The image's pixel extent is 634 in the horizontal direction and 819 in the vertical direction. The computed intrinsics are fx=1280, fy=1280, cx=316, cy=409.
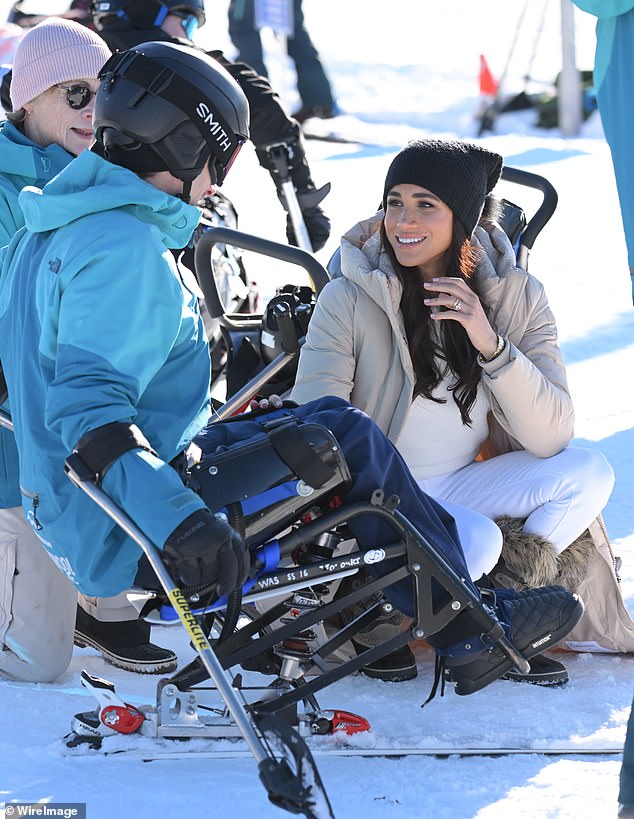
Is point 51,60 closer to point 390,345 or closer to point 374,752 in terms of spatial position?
point 390,345

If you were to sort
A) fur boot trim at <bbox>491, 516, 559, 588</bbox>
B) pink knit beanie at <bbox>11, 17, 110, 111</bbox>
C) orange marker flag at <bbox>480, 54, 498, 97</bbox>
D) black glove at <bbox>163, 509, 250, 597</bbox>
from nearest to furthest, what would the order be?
black glove at <bbox>163, 509, 250, 597</bbox> < fur boot trim at <bbox>491, 516, 559, 588</bbox> < pink knit beanie at <bbox>11, 17, 110, 111</bbox> < orange marker flag at <bbox>480, 54, 498, 97</bbox>

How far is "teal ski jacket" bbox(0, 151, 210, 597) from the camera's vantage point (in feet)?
7.53

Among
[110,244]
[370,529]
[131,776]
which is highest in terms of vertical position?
[110,244]

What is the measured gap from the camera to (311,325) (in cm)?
349

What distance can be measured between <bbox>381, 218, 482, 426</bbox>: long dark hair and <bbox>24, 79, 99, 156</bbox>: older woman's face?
3.30 feet

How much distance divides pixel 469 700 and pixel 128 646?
0.90m

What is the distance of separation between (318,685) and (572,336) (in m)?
4.20

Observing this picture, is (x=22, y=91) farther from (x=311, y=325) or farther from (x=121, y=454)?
(x=121, y=454)

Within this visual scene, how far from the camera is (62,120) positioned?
367 centimetres

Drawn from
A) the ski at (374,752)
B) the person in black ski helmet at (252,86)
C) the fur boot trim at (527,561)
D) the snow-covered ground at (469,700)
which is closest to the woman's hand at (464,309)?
the fur boot trim at (527,561)

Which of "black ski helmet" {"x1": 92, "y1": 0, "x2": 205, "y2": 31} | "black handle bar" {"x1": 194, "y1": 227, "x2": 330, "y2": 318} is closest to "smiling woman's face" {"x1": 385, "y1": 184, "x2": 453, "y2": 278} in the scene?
"black handle bar" {"x1": 194, "y1": 227, "x2": 330, "y2": 318}

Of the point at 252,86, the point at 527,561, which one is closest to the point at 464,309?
the point at 527,561

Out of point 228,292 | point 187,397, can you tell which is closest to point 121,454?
point 187,397

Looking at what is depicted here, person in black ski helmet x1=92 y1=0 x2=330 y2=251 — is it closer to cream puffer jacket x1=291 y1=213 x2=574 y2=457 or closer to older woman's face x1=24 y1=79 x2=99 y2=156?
older woman's face x1=24 y1=79 x2=99 y2=156
